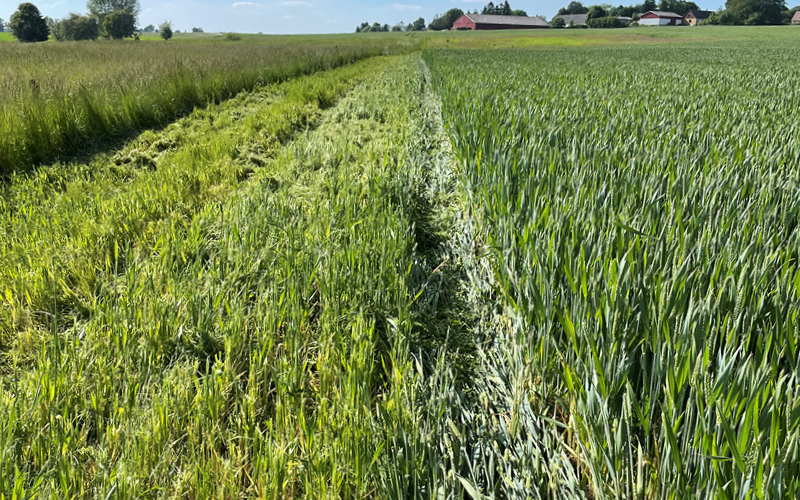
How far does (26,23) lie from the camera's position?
47594 mm

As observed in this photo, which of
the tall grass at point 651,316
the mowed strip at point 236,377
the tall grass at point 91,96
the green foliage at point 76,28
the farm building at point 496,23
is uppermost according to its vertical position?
the farm building at point 496,23

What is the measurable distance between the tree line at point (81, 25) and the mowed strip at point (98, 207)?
61.8 m

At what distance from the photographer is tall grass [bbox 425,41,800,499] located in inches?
34.0

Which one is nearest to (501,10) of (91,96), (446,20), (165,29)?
(446,20)

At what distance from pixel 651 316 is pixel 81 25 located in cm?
8254

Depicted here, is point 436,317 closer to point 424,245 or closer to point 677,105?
point 424,245

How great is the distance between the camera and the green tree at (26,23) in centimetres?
4756

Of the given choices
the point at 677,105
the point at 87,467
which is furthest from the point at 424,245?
the point at 677,105

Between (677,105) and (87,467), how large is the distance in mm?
5919

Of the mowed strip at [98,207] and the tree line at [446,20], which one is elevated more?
the tree line at [446,20]

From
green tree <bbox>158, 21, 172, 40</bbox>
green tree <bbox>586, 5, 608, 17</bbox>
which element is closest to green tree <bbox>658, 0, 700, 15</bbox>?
green tree <bbox>586, 5, 608, 17</bbox>

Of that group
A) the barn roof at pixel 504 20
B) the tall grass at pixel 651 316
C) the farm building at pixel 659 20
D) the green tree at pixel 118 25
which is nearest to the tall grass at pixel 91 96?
the tall grass at pixel 651 316

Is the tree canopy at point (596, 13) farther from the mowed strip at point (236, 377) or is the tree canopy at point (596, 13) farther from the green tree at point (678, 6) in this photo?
the mowed strip at point (236, 377)

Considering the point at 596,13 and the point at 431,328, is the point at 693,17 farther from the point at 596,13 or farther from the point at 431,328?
the point at 431,328
